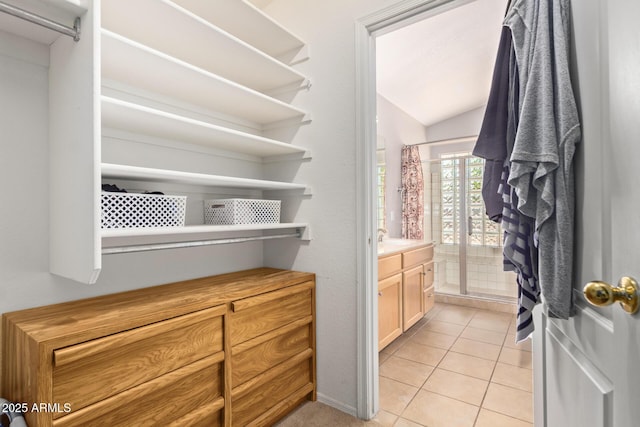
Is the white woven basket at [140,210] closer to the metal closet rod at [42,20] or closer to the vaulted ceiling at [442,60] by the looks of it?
the metal closet rod at [42,20]

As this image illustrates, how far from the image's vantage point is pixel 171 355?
129cm

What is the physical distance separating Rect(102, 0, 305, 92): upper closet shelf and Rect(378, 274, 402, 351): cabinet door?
1.66 meters

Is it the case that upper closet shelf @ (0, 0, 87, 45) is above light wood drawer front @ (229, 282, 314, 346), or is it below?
above

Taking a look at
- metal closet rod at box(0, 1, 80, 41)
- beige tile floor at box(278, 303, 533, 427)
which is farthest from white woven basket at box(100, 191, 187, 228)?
beige tile floor at box(278, 303, 533, 427)

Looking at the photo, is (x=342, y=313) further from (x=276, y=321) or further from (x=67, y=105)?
(x=67, y=105)

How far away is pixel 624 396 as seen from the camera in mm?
577

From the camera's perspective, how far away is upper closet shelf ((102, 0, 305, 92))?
136 centimetres

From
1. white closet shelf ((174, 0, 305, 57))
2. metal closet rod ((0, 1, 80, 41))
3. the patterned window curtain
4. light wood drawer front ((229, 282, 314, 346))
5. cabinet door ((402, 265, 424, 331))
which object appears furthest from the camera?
the patterned window curtain

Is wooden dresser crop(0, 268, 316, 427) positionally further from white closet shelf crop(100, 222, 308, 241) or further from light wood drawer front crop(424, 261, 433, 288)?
light wood drawer front crop(424, 261, 433, 288)

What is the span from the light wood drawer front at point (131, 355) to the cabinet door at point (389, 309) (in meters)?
1.42

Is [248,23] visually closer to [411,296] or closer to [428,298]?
[411,296]

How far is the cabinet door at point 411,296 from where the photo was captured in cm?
291

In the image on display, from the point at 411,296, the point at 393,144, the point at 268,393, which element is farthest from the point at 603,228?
the point at 393,144

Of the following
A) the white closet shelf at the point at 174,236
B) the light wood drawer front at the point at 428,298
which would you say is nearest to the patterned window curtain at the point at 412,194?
the light wood drawer front at the point at 428,298
